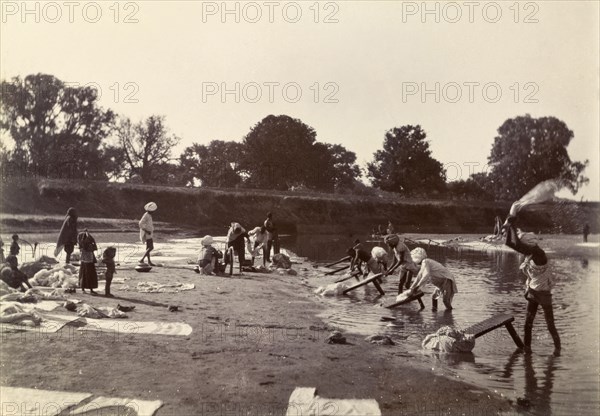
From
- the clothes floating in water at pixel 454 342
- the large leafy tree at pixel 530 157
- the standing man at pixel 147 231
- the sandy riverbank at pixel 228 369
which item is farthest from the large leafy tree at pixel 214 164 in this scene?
the clothes floating in water at pixel 454 342

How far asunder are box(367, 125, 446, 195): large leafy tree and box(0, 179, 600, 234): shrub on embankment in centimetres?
112

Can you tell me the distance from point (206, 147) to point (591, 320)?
8.74m

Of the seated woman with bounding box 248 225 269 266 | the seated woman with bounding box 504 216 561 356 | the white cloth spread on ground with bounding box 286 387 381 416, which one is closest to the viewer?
the white cloth spread on ground with bounding box 286 387 381 416

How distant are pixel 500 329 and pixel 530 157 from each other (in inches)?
126

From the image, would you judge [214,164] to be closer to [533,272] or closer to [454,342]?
[454,342]

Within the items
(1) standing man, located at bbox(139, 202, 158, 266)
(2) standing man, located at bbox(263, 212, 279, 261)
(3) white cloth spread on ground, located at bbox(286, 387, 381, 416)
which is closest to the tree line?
(1) standing man, located at bbox(139, 202, 158, 266)

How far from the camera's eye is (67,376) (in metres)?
6.16

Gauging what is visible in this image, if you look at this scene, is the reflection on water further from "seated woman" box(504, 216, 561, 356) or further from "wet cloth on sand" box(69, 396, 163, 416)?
"wet cloth on sand" box(69, 396, 163, 416)

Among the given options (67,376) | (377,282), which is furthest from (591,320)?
(67,376)

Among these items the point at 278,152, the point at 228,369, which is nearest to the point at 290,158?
the point at 278,152

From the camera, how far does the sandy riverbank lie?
598cm

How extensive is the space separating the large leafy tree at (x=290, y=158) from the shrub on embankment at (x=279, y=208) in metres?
0.51

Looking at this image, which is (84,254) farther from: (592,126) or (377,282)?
(592,126)

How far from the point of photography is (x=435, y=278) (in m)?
10.8
